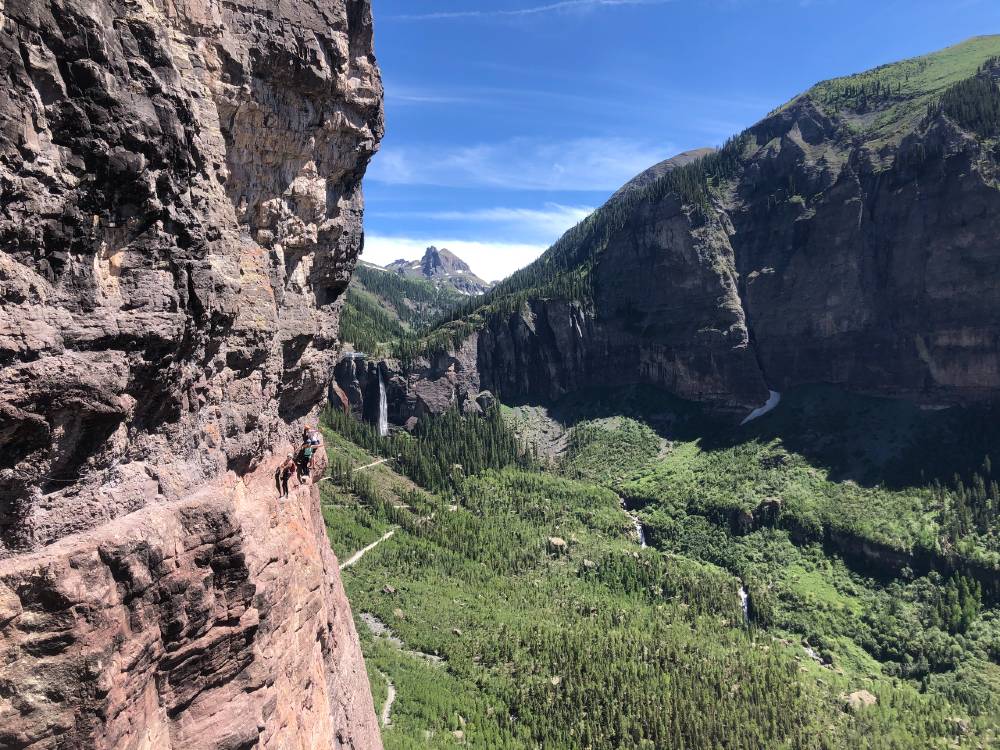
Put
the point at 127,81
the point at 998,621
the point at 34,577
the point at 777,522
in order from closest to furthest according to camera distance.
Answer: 1. the point at 34,577
2. the point at 127,81
3. the point at 998,621
4. the point at 777,522

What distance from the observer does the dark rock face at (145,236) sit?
904 cm

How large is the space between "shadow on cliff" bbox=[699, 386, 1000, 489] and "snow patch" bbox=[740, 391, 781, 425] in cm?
190

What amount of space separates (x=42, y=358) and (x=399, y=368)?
13719 cm

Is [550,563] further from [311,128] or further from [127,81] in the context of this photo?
[127,81]

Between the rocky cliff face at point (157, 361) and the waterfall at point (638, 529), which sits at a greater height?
the rocky cliff face at point (157, 361)

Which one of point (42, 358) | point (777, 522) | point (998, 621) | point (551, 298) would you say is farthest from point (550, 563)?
point (551, 298)

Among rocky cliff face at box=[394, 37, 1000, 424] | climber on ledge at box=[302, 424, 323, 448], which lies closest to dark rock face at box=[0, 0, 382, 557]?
climber on ledge at box=[302, 424, 323, 448]

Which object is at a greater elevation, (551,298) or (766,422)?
(551,298)

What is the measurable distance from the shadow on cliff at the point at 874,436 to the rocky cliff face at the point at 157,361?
9991 centimetres

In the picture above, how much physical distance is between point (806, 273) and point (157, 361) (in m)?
136

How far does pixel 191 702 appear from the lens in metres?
12.5

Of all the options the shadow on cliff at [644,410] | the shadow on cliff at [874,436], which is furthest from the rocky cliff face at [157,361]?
the shadow on cliff at [644,410]

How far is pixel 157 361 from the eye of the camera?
11.5 meters

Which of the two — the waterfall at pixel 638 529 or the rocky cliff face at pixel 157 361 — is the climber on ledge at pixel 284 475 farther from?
the waterfall at pixel 638 529
